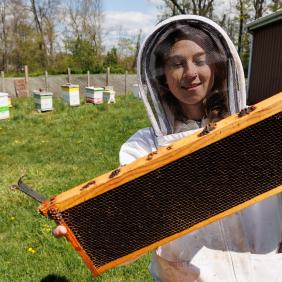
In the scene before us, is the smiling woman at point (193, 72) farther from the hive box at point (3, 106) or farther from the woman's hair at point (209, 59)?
the hive box at point (3, 106)

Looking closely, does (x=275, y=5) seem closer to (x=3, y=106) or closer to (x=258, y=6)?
(x=258, y=6)

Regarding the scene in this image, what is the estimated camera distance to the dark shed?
44.5ft

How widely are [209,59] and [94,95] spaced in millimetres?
14467

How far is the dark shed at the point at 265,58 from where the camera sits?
13.6m

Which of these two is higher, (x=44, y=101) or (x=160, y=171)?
(x=160, y=171)

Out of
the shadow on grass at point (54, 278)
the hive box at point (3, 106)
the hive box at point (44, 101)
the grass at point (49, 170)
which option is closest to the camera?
the shadow on grass at point (54, 278)

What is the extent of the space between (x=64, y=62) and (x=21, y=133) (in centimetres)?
2953

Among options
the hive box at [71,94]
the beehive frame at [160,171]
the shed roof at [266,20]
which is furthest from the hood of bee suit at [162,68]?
the hive box at [71,94]

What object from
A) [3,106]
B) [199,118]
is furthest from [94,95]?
[199,118]

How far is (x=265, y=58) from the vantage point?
48.0 ft

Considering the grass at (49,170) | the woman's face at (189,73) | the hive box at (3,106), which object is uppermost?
the woman's face at (189,73)

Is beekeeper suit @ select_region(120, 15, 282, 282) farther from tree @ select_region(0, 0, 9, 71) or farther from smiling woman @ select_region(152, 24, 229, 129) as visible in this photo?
tree @ select_region(0, 0, 9, 71)

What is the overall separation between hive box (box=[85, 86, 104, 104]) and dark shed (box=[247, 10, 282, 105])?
6.10m

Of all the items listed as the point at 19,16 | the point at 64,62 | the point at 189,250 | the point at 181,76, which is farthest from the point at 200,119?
the point at 19,16
